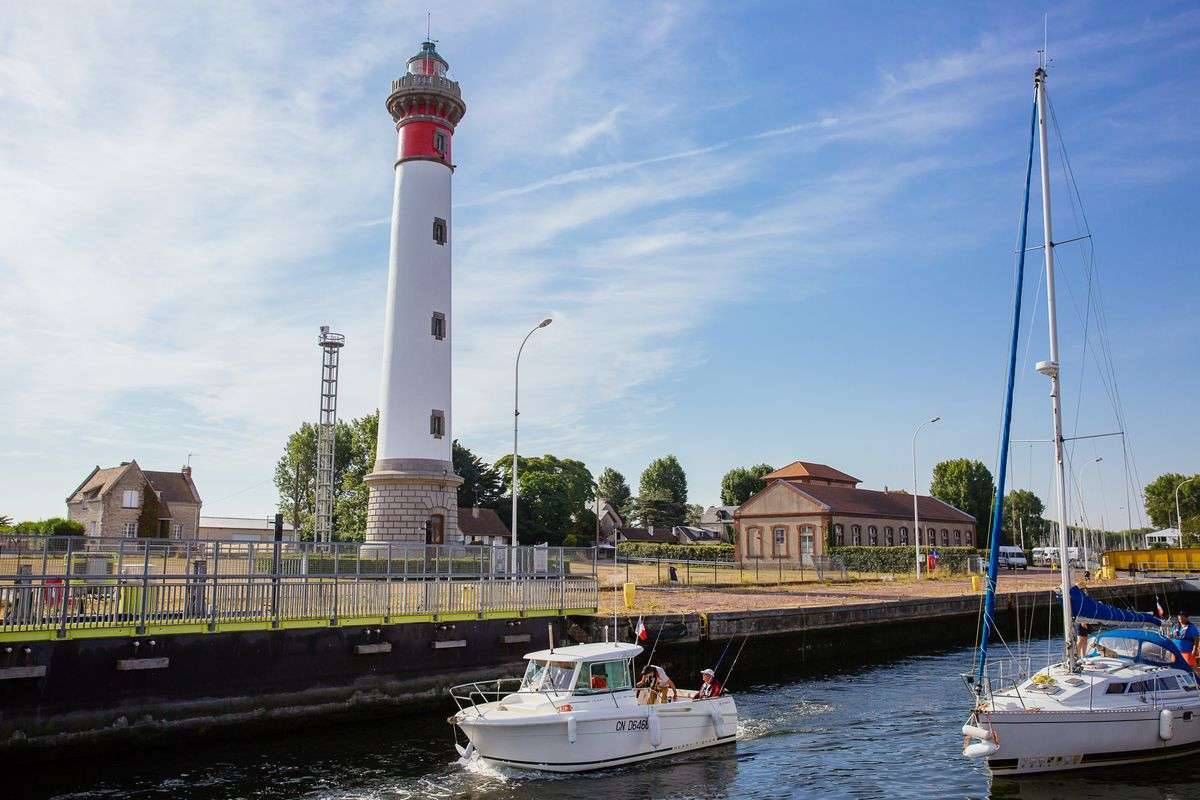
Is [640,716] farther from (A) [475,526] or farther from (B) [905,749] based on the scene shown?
(A) [475,526]

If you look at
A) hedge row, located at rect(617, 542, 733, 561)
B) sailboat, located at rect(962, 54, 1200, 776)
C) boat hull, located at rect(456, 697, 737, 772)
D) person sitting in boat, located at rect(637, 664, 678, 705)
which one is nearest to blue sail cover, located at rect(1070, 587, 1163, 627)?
sailboat, located at rect(962, 54, 1200, 776)

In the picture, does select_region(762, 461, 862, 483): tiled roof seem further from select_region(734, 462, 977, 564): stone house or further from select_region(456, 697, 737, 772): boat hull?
select_region(456, 697, 737, 772): boat hull

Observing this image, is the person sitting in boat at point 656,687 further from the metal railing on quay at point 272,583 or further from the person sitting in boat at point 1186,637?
the person sitting in boat at point 1186,637

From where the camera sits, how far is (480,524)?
3265 inches

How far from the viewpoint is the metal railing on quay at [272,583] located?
70.8ft

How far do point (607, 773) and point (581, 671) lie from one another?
2.06 metres

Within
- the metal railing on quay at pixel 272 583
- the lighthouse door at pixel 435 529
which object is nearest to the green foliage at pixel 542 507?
the lighthouse door at pixel 435 529

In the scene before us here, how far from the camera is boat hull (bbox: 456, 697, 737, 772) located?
60.6 feet

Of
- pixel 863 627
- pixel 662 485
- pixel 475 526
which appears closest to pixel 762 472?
pixel 662 485

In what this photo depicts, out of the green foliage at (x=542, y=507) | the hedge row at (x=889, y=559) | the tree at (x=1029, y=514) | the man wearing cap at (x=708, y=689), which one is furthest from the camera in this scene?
the tree at (x=1029, y=514)

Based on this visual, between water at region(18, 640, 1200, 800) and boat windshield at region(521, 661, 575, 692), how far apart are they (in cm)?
173

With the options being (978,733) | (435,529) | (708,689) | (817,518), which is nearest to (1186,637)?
(978,733)

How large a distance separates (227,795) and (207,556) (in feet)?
29.0

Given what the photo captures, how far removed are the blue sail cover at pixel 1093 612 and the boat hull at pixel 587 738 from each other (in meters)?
9.86
